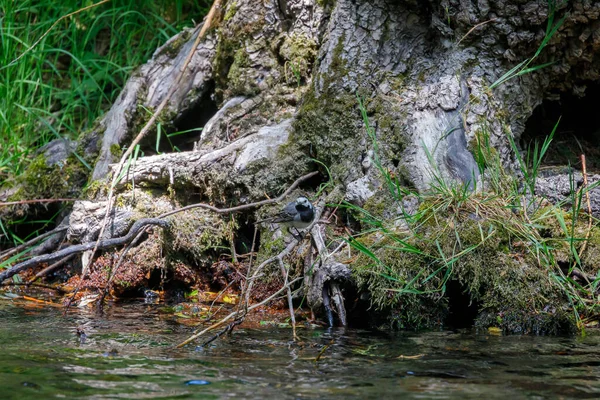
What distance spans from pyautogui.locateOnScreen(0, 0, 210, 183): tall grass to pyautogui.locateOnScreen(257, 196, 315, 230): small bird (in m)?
3.09

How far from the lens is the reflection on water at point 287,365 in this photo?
2.67 m

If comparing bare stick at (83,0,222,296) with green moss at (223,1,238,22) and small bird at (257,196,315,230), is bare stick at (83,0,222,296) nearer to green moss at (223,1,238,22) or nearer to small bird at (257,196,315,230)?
green moss at (223,1,238,22)

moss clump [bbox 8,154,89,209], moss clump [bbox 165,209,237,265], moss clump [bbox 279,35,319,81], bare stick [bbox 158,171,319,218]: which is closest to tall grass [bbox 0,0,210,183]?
moss clump [bbox 8,154,89,209]

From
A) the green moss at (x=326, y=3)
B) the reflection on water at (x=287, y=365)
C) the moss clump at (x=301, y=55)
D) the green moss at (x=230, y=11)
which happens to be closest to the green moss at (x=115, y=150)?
the green moss at (x=230, y=11)

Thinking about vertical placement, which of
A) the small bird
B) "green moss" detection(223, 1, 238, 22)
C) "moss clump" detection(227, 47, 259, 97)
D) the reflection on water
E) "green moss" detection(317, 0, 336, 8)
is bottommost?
the reflection on water

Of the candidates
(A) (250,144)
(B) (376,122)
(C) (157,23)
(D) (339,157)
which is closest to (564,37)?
(B) (376,122)

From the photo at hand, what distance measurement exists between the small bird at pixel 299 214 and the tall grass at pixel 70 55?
3094mm

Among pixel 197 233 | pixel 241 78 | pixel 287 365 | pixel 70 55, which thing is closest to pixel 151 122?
pixel 241 78

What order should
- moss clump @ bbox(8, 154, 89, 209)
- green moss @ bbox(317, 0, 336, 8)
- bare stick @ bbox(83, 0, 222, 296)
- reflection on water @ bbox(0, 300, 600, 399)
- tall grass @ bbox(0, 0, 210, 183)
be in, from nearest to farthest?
reflection on water @ bbox(0, 300, 600, 399) < bare stick @ bbox(83, 0, 222, 296) < green moss @ bbox(317, 0, 336, 8) < moss clump @ bbox(8, 154, 89, 209) < tall grass @ bbox(0, 0, 210, 183)

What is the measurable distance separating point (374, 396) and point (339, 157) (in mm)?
2429

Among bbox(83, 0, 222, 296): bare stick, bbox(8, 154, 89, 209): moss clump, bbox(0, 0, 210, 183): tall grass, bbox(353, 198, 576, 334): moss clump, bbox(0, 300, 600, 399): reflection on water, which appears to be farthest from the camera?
bbox(0, 0, 210, 183): tall grass

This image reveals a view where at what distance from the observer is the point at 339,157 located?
4809mm

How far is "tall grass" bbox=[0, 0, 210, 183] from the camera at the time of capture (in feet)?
21.6

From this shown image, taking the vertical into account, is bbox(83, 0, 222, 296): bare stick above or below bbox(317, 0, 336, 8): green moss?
below
